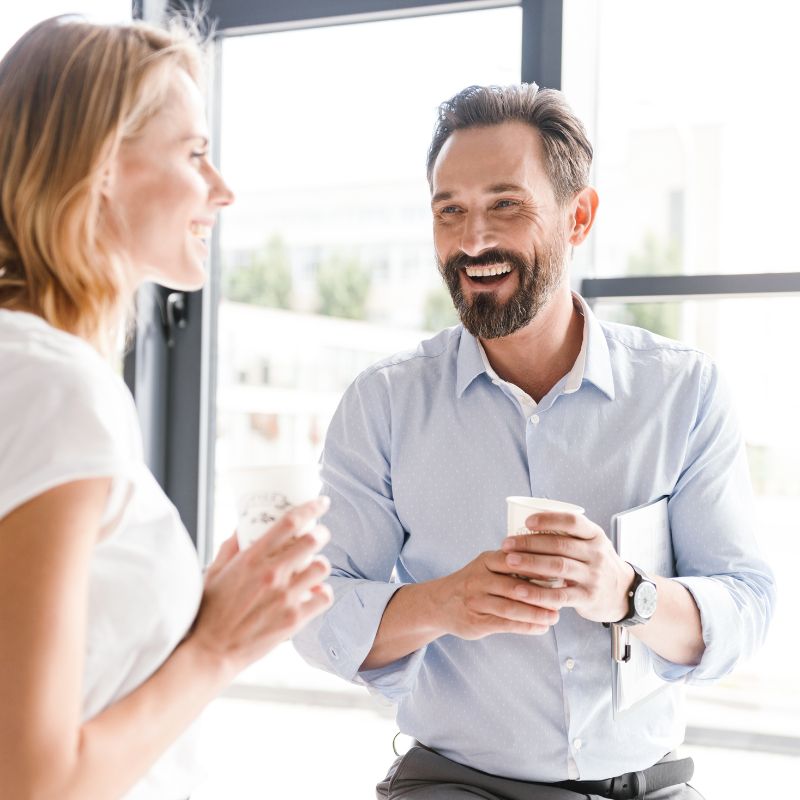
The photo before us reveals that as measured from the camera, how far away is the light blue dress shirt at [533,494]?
157cm

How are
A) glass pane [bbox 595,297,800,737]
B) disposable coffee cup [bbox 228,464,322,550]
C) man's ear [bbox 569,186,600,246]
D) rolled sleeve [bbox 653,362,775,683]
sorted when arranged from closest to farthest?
1. disposable coffee cup [bbox 228,464,322,550]
2. rolled sleeve [bbox 653,362,775,683]
3. man's ear [bbox 569,186,600,246]
4. glass pane [bbox 595,297,800,737]

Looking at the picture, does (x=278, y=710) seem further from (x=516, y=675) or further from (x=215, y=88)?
(x=215, y=88)

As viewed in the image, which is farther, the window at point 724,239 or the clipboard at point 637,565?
the window at point 724,239

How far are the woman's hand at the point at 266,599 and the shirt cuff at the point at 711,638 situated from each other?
0.78 meters

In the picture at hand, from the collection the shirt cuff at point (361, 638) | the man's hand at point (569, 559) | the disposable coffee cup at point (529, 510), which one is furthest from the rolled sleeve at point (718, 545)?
the shirt cuff at point (361, 638)

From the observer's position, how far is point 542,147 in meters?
1.76

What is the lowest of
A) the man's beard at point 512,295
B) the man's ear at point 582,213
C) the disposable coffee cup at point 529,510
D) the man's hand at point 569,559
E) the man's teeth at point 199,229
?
the man's hand at point 569,559

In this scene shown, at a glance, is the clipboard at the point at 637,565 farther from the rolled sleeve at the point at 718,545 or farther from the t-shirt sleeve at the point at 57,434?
the t-shirt sleeve at the point at 57,434

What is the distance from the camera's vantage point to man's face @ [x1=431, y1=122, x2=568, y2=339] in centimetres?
172

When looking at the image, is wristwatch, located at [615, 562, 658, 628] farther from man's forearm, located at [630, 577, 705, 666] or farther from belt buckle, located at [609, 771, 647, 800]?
belt buckle, located at [609, 771, 647, 800]

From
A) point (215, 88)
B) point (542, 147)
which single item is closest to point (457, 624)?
point (542, 147)

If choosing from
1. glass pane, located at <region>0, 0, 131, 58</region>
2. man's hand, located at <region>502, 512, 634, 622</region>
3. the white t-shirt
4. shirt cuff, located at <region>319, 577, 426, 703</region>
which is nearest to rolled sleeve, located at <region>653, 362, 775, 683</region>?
man's hand, located at <region>502, 512, 634, 622</region>

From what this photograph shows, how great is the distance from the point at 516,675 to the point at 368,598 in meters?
0.30

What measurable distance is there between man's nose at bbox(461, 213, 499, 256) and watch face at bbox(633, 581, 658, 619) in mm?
691
